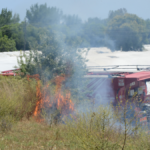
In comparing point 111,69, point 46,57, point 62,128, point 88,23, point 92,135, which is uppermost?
point 88,23

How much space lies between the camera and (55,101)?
26.5ft

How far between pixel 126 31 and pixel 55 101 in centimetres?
587

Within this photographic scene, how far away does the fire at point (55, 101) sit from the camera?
7.96 m

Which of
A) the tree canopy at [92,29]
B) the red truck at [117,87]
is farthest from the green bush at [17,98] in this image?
the red truck at [117,87]

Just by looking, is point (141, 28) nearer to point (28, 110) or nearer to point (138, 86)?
point (138, 86)

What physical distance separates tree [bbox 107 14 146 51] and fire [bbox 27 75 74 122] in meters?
4.80

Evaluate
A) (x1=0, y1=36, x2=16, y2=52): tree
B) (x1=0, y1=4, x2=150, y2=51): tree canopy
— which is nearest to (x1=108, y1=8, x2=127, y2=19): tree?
(x1=0, y1=4, x2=150, y2=51): tree canopy

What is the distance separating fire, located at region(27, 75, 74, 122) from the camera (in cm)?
796

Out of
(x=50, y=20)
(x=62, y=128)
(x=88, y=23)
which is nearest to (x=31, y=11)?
(x=50, y=20)

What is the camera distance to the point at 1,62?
49.6 ft

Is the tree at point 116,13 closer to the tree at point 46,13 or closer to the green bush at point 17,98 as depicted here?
the tree at point 46,13

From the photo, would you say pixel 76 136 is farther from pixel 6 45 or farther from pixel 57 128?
pixel 6 45

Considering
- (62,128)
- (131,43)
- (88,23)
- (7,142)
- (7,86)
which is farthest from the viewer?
(131,43)

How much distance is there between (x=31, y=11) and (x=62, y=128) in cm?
539
